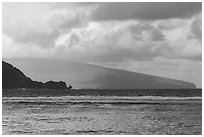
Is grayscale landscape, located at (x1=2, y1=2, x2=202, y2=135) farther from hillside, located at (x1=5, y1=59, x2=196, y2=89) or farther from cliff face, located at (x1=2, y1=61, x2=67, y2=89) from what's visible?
cliff face, located at (x1=2, y1=61, x2=67, y2=89)

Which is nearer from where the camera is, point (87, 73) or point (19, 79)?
point (87, 73)

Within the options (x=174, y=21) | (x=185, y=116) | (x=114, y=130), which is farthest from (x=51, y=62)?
(x=185, y=116)

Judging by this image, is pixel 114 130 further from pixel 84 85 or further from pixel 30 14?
pixel 30 14

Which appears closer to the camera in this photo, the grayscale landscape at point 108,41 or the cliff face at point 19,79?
the grayscale landscape at point 108,41

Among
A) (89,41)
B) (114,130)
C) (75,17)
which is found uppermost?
(75,17)

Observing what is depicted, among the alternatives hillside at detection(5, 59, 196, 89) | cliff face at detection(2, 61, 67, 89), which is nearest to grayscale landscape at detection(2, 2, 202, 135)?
hillside at detection(5, 59, 196, 89)

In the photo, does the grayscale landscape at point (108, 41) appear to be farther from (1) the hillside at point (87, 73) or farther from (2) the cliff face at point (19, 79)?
(2) the cliff face at point (19, 79)

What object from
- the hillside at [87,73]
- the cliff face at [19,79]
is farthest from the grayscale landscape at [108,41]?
the cliff face at [19,79]

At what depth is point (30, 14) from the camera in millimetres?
9969

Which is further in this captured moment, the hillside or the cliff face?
the cliff face

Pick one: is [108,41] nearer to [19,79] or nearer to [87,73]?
[87,73]

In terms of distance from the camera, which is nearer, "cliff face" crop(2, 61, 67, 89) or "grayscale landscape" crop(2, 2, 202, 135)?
"grayscale landscape" crop(2, 2, 202, 135)

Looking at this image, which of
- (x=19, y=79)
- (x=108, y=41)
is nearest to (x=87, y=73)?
(x=108, y=41)

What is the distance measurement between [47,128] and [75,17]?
3.06 m
